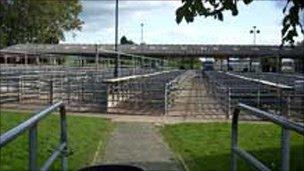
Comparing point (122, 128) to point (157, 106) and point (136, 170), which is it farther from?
point (136, 170)

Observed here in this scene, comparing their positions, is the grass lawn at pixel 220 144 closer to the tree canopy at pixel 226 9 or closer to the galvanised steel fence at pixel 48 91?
the tree canopy at pixel 226 9

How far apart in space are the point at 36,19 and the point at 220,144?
6678 cm

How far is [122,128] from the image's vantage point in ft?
58.4

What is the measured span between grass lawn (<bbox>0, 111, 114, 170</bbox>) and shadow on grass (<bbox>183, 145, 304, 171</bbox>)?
1643 millimetres

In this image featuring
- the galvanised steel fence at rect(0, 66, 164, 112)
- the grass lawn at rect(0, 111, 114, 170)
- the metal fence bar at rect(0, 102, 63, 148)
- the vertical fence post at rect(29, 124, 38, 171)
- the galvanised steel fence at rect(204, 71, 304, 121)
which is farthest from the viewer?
the galvanised steel fence at rect(0, 66, 164, 112)

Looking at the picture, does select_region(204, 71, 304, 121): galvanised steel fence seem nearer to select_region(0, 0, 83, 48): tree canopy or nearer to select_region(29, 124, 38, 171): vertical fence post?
select_region(29, 124, 38, 171): vertical fence post

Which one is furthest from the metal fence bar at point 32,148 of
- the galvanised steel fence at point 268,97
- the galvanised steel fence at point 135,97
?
the galvanised steel fence at point 135,97

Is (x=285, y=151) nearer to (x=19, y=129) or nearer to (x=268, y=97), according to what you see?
(x=19, y=129)

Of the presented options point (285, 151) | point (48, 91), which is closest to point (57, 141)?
point (285, 151)

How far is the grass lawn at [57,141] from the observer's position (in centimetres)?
1104

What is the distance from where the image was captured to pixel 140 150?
13.3m

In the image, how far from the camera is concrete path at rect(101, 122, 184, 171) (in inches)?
452

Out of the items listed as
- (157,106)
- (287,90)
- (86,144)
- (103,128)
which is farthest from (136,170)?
(157,106)

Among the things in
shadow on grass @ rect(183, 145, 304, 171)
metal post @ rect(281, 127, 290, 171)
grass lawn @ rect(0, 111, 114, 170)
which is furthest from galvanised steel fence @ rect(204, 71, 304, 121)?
metal post @ rect(281, 127, 290, 171)
